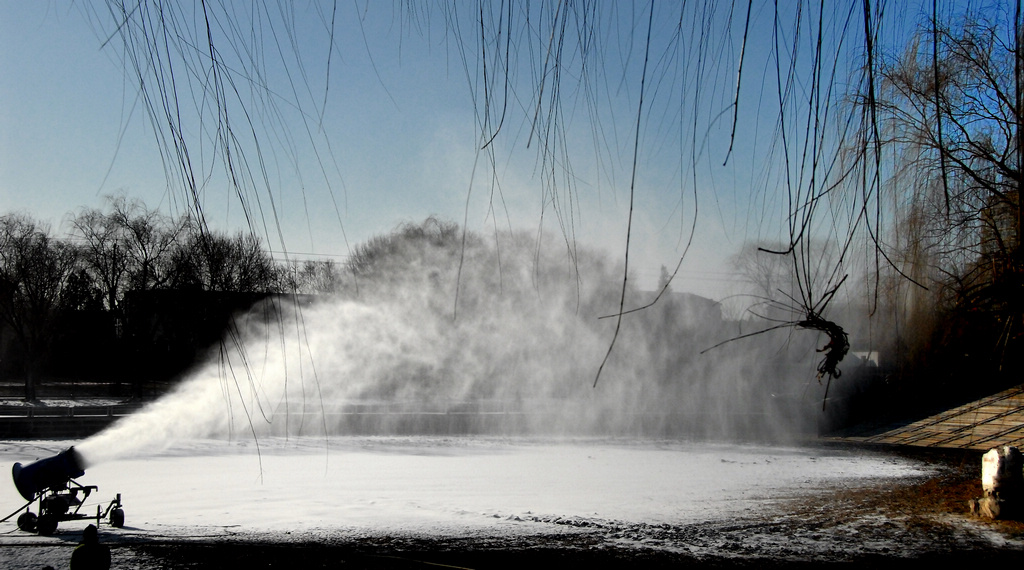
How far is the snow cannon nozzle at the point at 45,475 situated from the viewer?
346 inches

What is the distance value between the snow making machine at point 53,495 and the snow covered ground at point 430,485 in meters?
0.16

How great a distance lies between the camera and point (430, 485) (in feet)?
40.8

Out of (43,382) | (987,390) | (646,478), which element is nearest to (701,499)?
(646,478)

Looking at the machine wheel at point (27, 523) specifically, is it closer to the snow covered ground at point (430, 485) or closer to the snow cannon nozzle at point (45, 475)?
the snow covered ground at point (430, 485)

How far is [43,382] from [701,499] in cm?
4056

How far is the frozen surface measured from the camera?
9.19 m

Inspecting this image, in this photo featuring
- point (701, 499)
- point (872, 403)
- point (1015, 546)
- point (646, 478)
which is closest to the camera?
point (1015, 546)

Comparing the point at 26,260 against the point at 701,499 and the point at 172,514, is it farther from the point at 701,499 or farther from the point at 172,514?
the point at 701,499

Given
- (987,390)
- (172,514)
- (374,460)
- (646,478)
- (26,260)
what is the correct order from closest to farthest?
(172,514) → (646,478) → (374,460) → (987,390) → (26,260)

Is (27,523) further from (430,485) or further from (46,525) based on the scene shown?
(430,485)

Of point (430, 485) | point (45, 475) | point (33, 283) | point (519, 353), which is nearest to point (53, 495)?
point (45, 475)

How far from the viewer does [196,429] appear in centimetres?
1927

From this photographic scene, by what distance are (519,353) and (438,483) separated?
1558 cm

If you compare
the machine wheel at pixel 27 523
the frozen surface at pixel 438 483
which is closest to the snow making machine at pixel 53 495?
the machine wheel at pixel 27 523
